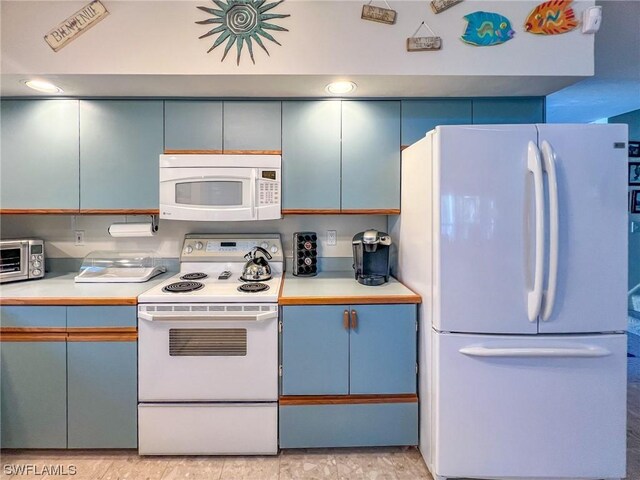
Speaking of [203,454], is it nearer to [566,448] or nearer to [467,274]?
[467,274]

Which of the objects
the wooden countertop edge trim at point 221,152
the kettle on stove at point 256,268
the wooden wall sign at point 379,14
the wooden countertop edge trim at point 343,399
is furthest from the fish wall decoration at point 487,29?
the wooden countertop edge trim at point 343,399

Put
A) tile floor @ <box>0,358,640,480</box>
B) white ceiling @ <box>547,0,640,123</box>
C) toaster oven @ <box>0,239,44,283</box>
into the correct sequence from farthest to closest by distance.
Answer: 1. toaster oven @ <box>0,239,44,283</box>
2. white ceiling @ <box>547,0,640,123</box>
3. tile floor @ <box>0,358,640,480</box>

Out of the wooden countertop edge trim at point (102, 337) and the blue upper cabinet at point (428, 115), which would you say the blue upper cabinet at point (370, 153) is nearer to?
the blue upper cabinet at point (428, 115)

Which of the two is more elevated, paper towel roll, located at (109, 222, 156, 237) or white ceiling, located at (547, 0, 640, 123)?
white ceiling, located at (547, 0, 640, 123)

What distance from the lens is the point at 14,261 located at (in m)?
1.96

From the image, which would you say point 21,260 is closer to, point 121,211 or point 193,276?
point 121,211

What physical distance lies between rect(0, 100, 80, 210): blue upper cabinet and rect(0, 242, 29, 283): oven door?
9.6 inches

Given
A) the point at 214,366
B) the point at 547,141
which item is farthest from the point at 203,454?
the point at 547,141

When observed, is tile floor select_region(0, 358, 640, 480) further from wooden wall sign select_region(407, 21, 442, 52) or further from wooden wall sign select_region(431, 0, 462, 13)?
wooden wall sign select_region(431, 0, 462, 13)

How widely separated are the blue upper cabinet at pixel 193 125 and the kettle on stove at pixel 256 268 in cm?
69

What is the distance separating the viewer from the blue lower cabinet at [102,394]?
1.64 meters

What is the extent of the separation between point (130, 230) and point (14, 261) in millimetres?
665

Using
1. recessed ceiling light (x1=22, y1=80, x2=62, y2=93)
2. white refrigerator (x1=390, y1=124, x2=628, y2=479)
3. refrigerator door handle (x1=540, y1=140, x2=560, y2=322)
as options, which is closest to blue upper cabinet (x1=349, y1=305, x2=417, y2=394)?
white refrigerator (x1=390, y1=124, x2=628, y2=479)

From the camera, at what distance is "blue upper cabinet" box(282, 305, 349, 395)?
5.46 feet
